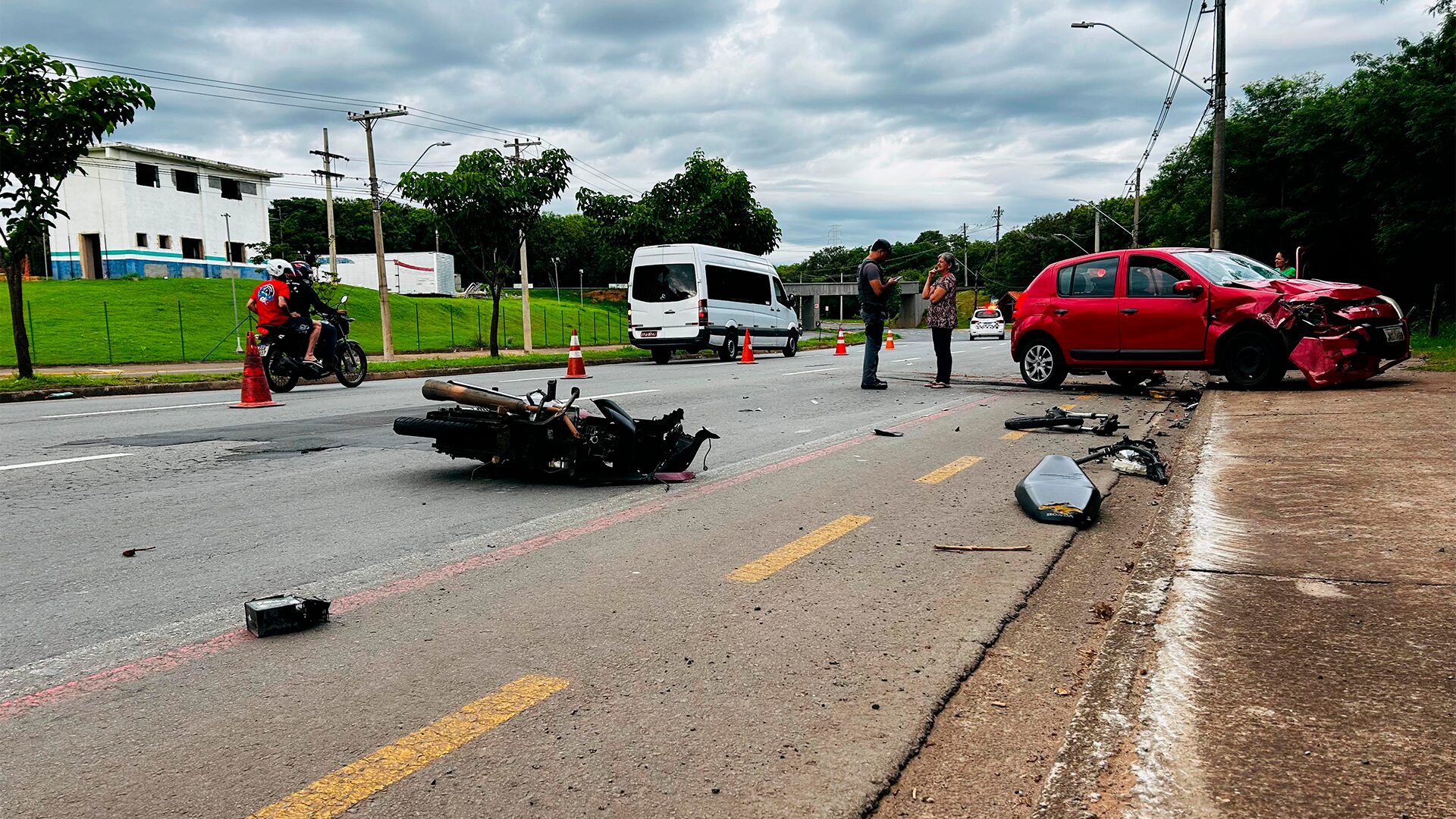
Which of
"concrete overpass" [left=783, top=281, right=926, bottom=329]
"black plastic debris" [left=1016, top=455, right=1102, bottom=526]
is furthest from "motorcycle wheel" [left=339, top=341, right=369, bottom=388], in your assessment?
"concrete overpass" [left=783, top=281, right=926, bottom=329]

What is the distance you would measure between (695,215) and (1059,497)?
3648 centimetres

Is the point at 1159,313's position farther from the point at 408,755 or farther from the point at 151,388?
the point at 151,388

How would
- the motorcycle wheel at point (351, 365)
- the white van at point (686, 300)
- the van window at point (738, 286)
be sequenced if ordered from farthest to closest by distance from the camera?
the van window at point (738, 286), the white van at point (686, 300), the motorcycle wheel at point (351, 365)

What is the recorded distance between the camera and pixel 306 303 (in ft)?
46.0

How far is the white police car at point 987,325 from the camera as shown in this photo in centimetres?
4875

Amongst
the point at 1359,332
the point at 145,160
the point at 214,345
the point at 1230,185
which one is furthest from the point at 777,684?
the point at 145,160

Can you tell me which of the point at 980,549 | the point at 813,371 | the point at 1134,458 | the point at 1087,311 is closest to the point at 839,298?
the point at 813,371

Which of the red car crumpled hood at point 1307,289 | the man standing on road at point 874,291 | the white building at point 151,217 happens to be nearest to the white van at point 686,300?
the man standing on road at point 874,291

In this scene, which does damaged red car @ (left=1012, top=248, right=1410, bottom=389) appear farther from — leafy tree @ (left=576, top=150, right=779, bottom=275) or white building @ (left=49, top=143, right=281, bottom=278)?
white building @ (left=49, top=143, right=281, bottom=278)

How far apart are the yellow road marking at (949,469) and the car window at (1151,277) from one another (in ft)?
17.8

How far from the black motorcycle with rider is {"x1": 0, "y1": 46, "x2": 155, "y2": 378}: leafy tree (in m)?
3.86

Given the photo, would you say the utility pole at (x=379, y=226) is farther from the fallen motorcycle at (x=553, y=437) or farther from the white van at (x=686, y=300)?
the fallen motorcycle at (x=553, y=437)

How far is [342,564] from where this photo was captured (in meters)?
4.30

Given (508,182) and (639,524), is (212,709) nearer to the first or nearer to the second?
(639,524)
